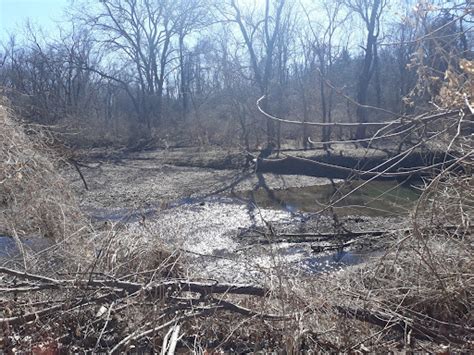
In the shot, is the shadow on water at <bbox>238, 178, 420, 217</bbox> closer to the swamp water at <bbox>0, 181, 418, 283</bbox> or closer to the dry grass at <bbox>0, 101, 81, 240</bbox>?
the swamp water at <bbox>0, 181, 418, 283</bbox>

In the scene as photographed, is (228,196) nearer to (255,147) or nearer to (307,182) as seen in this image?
(307,182)

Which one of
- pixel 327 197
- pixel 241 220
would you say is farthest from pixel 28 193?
pixel 327 197

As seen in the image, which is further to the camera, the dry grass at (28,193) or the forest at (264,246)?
the dry grass at (28,193)

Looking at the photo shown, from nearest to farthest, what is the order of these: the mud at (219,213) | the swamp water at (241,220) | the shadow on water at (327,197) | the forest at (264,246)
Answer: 1. the forest at (264,246)
2. the mud at (219,213)
3. the swamp water at (241,220)
4. the shadow on water at (327,197)

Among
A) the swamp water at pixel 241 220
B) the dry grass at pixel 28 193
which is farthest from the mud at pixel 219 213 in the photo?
the dry grass at pixel 28 193

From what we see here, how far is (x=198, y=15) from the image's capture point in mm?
38938

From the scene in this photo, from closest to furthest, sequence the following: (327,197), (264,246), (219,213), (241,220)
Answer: (264,246) → (241,220) → (219,213) → (327,197)

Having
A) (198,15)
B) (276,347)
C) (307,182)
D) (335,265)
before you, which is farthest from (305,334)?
(198,15)

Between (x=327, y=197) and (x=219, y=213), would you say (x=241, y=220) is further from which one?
(x=327, y=197)

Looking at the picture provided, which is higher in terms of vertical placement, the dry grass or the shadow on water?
the dry grass

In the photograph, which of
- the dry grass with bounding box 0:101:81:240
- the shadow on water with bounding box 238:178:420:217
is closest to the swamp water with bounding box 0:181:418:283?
the shadow on water with bounding box 238:178:420:217

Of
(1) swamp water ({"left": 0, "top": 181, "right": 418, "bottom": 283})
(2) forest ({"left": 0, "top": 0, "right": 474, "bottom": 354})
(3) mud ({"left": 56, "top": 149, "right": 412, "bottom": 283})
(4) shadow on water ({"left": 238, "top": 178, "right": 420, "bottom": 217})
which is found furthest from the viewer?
(4) shadow on water ({"left": 238, "top": 178, "right": 420, "bottom": 217})

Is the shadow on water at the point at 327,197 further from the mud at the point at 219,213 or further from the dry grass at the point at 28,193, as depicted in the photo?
the dry grass at the point at 28,193

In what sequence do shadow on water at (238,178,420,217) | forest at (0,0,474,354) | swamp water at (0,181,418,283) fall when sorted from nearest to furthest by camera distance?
forest at (0,0,474,354)
swamp water at (0,181,418,283)
shadow on water at (238,178,420,217)
